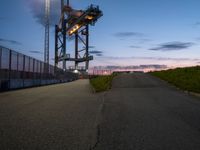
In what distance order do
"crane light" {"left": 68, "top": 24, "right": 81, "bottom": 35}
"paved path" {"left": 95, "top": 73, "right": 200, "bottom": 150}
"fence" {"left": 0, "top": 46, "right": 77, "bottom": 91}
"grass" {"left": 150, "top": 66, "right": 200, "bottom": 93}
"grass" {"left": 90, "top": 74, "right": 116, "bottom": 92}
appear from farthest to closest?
"crane light" {"left": 68, "top": 24, "right": 81, "bottom": 35} → "grass" {"left": 90, "top": 74, "right": 116, "bottom": 92} → "fence" {"left": 0, "top": 46, "right": 77, "bottom": 91} → "grass" {"left": 150, "top": 66, "right": 200, "bottom": 93} → "paved path" {"left": 95, "top": 73, "right": 200, "bottom": 150}

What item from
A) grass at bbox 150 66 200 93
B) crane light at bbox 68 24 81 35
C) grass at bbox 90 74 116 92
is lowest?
grass at bbox 90 74 116 92

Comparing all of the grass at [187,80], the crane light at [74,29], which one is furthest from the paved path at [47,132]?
the crane light at [74,29]

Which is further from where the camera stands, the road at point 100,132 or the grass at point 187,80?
the grass at point 187,80

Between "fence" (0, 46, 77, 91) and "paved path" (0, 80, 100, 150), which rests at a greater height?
"fence" (0, 46, 77, 91)

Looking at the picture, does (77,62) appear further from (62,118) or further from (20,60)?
(62,118)

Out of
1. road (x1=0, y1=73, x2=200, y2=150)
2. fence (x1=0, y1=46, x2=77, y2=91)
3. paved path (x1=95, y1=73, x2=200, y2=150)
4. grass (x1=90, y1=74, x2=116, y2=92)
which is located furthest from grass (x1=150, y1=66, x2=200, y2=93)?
fence (x1=0, y1=46, x2=77, y2=91)

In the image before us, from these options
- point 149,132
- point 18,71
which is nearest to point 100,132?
point 149,132

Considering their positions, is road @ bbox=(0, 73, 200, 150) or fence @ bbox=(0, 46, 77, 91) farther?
fence @ bbox=(0, 46, 77, 91)

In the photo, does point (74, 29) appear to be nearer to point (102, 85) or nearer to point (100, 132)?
point (102, 85)

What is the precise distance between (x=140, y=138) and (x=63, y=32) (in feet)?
335

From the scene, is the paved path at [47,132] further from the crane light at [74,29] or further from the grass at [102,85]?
the crane light at [74,29]

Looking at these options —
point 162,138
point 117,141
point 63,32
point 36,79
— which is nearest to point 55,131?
point 117,141

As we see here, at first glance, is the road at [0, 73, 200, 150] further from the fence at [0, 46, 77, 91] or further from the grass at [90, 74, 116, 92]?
the fence at [0, 46, 77, 91]

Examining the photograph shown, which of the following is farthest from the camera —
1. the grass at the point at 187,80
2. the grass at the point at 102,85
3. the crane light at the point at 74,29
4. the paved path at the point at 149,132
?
the crane light at the point at 74,29
